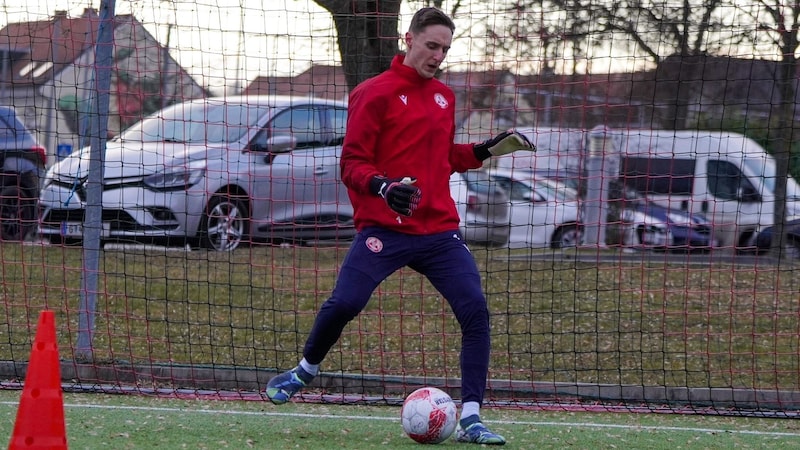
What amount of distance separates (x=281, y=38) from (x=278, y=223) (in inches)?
69.8

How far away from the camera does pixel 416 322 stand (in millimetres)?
9156

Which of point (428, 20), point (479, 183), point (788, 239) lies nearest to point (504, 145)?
point (428, 20)

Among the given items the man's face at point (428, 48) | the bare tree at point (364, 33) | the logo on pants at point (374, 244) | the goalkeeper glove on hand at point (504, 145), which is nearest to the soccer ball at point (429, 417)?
the logo on pants at point (374, 244)

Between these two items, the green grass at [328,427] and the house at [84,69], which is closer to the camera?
the green grass at [328,427]

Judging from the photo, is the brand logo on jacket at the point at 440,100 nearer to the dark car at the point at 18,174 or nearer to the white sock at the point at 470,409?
the white sock at the point at 470,409

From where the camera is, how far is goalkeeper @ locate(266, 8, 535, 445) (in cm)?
508

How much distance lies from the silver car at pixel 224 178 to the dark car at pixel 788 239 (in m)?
3.79

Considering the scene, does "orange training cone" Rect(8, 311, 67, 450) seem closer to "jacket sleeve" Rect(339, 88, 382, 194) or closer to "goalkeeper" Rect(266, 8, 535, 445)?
"goalkeeper" Rect(266, 8, 535, 445)

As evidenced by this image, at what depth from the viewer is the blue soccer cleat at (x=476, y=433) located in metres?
5.14

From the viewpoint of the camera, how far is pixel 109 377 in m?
7.21

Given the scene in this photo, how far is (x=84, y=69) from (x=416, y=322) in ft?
10.6

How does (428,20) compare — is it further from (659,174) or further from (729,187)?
(729,187)

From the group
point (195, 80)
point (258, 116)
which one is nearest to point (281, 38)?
point (195, 80)

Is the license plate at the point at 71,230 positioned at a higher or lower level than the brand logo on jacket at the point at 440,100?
lower
